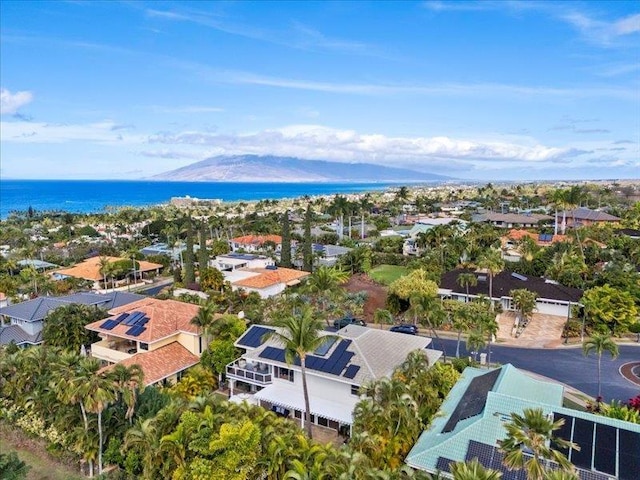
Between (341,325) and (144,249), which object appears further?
(144,249)

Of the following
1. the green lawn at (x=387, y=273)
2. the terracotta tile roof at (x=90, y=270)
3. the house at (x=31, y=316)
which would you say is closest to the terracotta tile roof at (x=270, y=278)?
the green lawn at (x=387, y=273)

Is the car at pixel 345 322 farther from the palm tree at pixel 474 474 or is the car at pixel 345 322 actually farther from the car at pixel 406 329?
the palm tree at pixel 474 474

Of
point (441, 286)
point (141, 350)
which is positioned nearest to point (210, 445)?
point (141, 350)

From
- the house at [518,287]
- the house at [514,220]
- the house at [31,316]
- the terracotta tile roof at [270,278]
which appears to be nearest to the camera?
the house at [31,316]

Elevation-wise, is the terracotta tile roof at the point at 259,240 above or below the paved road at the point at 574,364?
above

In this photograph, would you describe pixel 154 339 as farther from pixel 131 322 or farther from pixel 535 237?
pixel 535 237

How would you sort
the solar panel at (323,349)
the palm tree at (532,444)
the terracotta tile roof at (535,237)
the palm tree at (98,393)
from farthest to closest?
the terracotta tile roof at (535,237)
the solar panel at (323,349)
the palm tree at (98,393)
the palm tree at (532,444)

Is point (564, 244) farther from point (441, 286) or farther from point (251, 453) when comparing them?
point (251, 453)
